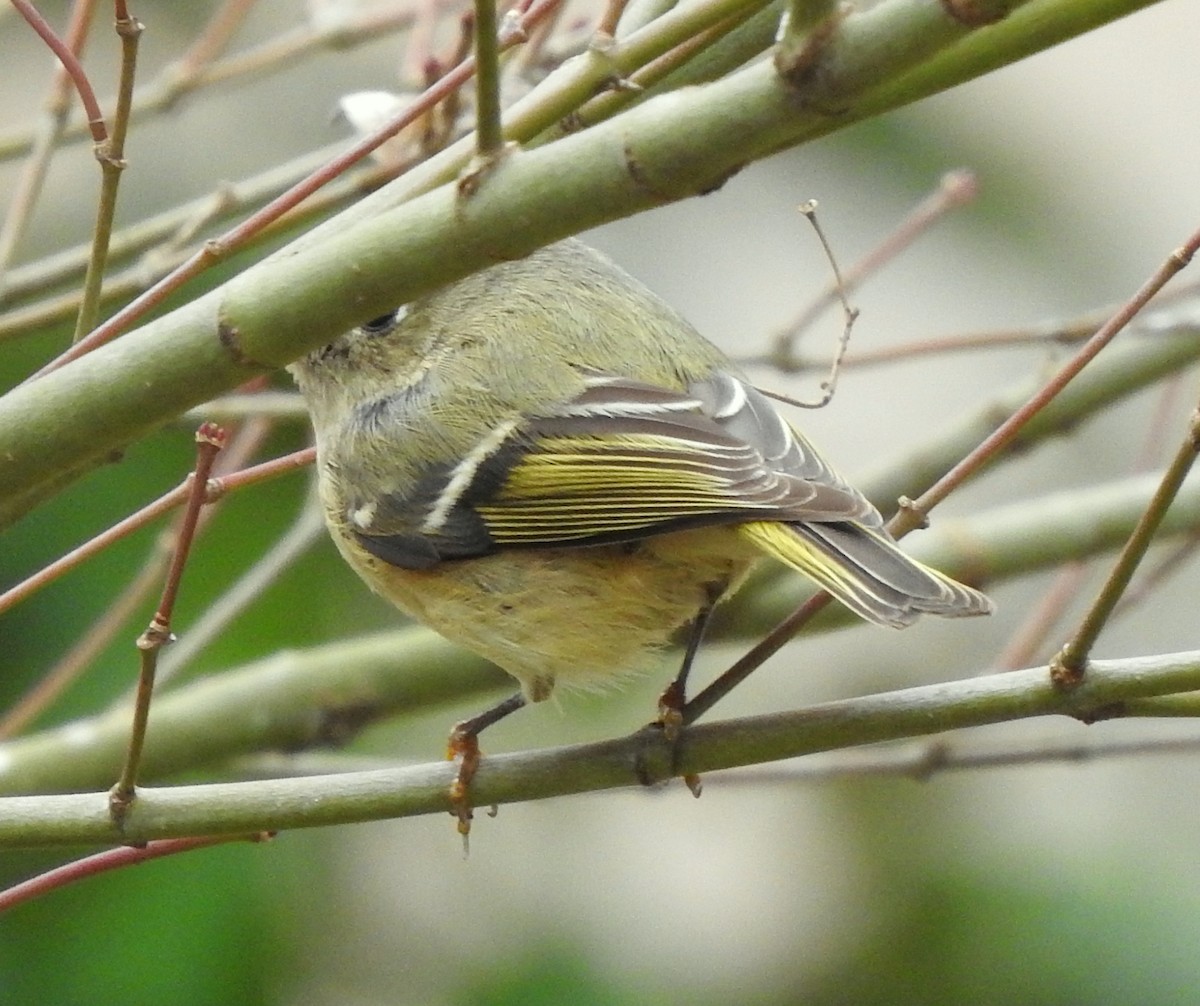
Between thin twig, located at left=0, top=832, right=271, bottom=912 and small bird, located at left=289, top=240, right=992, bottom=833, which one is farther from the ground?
small bird, located at left=289, top=240, right=992, bottom=833

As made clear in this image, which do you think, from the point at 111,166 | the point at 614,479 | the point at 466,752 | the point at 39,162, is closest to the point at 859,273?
the point at 614,479

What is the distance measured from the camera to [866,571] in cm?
156

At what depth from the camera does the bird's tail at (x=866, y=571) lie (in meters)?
1.49

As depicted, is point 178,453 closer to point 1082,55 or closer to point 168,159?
point 168,159

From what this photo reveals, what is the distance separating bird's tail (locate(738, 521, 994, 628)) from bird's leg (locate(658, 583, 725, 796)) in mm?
169

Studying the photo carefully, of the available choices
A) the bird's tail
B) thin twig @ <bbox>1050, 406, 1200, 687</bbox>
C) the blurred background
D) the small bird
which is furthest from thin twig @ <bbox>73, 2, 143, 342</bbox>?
the blurred background

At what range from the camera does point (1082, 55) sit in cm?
571

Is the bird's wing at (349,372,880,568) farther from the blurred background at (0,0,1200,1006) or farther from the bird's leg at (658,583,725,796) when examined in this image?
the blurred background at (0,0,1200,1006)

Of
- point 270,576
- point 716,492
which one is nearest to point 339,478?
point 270,576

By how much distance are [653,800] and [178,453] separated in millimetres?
1794

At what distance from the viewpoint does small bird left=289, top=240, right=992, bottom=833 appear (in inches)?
69.3

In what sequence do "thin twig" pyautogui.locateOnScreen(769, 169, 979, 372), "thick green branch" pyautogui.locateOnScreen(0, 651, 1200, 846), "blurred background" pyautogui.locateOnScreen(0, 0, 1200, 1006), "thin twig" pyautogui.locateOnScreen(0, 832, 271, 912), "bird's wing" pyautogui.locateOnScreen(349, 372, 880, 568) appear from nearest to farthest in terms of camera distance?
"thick green branch" pyautogui.locateOnScreen(0, 651, 1200, 846) < "thin twig" pyautogui.locateOnScreen(0, 832, 271, 912) < "bird's wing" pyautogui.locateOnScreen(349, 372, 880, 568) < "thin twig" pyautogui.locateOnScreen(769, 169, 979, 372) < "blurred background" pyautogui.locateOnScreen(0, 0, 1200, 1006)

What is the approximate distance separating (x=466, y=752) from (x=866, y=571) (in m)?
0.46

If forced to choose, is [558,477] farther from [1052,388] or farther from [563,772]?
[1052,388]
